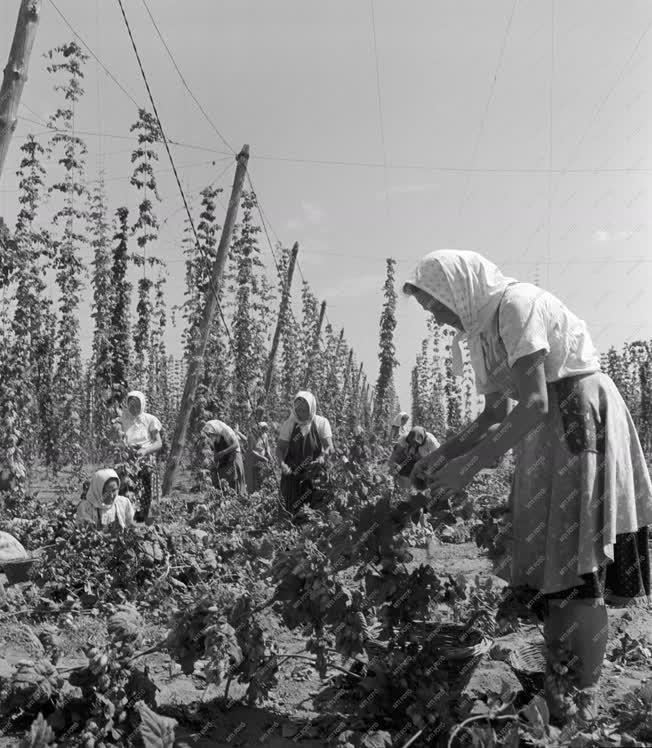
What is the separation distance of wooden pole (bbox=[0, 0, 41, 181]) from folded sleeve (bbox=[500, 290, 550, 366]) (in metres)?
3.70

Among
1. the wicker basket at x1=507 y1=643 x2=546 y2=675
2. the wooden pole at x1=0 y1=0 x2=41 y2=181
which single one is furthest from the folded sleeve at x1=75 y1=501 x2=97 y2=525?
the wicker basket at x1=507 y1=643 x2=546 y2=675

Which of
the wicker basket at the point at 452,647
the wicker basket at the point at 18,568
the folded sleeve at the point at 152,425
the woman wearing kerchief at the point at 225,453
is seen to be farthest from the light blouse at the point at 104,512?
the wicker basket at the point at 452,647

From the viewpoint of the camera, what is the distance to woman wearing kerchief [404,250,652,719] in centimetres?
230

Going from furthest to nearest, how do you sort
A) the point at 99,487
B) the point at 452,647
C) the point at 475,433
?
the point at 99,487, the point at 475,433, the point at 452,647

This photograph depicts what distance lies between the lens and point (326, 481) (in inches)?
132

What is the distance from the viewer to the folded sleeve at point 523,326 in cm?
228

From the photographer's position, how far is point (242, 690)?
3.22 meters

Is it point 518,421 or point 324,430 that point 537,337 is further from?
point 324,430

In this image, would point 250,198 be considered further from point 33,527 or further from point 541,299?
point 541,299

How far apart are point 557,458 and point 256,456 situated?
265 inches

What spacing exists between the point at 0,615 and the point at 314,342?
17.8 metres

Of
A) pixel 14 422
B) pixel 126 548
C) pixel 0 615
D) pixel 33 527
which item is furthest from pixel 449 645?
pixel 14 422

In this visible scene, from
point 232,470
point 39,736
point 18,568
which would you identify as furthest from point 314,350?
point 39,736

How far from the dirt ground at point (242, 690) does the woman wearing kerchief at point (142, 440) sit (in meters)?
3.39
